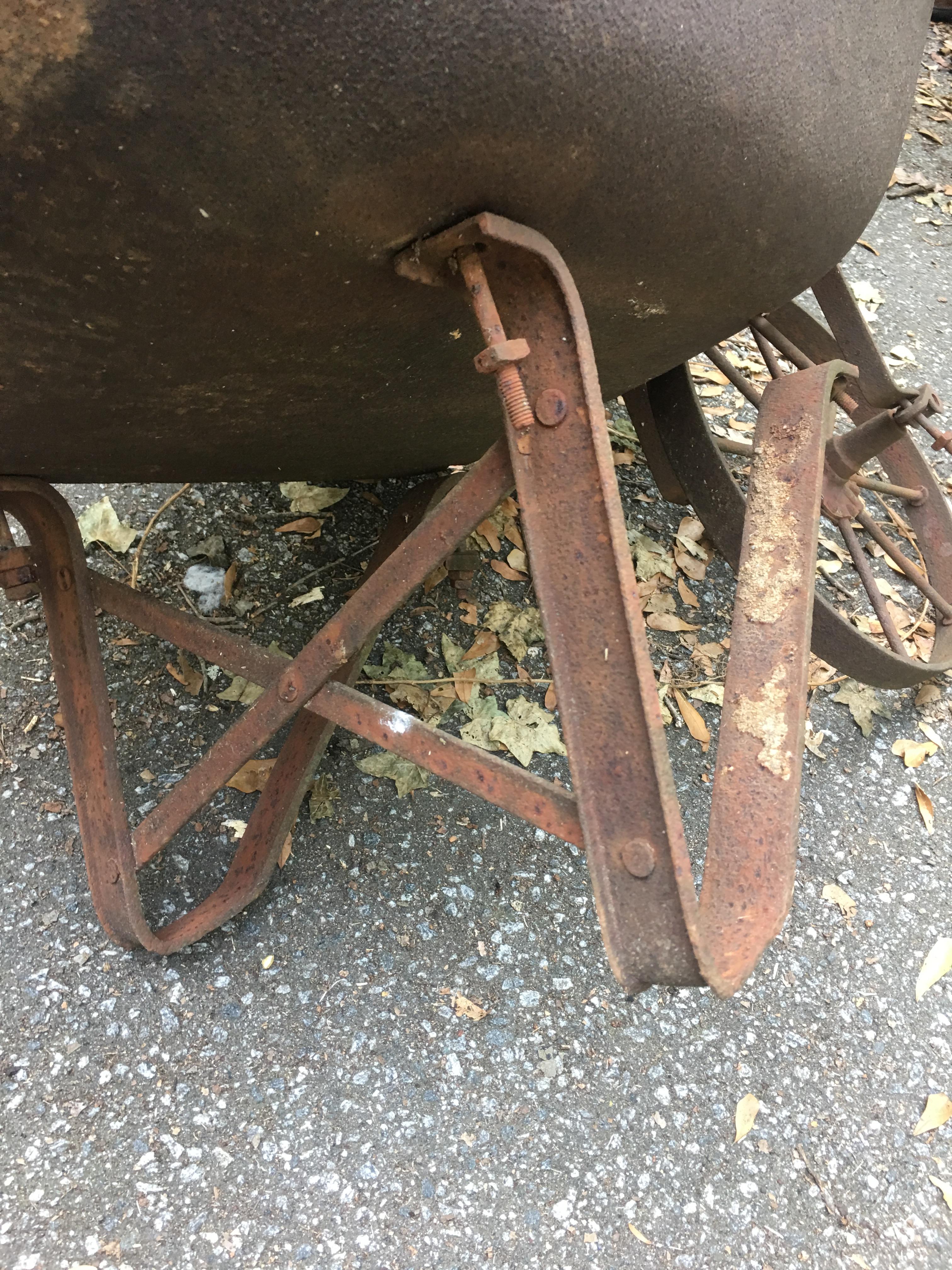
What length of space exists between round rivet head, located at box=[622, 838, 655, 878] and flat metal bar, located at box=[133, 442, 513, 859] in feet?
1.43

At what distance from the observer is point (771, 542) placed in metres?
1.29

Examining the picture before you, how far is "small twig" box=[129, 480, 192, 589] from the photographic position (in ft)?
7.68

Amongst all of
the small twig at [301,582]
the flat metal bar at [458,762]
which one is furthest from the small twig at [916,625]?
the flat metal bar at [458,762]

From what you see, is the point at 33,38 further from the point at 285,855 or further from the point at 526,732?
the point at 526,732

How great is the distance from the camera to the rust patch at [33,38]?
75cm

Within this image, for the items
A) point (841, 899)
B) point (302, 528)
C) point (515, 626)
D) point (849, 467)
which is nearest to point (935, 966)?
point (841, 899)

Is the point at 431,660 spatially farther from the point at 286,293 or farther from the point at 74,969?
the point at 286,293

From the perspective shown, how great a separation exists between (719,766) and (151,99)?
3.21ft

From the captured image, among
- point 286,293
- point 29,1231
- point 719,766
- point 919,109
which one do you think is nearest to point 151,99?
point 286,293

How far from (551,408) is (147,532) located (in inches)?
67.7

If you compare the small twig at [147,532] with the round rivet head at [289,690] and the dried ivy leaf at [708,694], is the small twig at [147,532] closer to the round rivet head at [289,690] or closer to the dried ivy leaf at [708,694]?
the round rivet head at [289,690]

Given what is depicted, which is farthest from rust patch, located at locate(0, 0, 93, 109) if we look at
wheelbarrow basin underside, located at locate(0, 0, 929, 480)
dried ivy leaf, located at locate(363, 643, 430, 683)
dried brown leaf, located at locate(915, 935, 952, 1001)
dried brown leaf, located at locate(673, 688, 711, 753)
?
dried brown leaf, located at locate(915, 935, 952, 1001)

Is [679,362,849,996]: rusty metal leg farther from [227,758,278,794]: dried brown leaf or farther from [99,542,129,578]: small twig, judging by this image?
[99,542,129,578]: small twig

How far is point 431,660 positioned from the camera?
229cm
